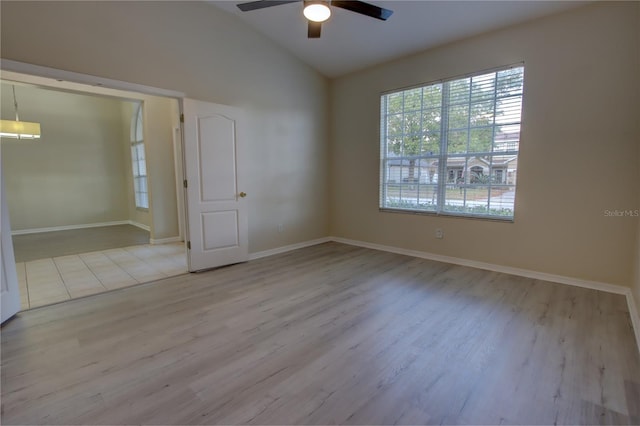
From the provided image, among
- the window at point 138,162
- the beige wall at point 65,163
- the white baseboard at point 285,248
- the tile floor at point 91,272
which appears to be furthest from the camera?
the window at point 138,162

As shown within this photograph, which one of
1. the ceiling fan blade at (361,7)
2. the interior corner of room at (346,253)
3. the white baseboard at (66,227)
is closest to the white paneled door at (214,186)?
the interior corner of room at (346,253)

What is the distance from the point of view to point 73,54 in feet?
9.25

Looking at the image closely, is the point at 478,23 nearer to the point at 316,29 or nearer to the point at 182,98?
the point at 316,29

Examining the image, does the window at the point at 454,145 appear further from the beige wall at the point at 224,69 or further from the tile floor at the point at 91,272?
the tile floor at the point at 91,272

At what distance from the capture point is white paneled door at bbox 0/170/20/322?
2.49 metres

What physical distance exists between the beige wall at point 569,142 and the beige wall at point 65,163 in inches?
297

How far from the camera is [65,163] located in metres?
6.94

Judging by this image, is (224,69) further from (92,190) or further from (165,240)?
(92,190)

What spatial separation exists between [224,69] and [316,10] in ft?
6.41

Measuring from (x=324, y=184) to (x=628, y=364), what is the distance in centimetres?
426

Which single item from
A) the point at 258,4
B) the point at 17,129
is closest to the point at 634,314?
the point at 258,4

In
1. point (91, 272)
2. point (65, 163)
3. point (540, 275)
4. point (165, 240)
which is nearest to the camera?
point (540, 275)

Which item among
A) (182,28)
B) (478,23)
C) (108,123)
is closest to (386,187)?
(478,23)

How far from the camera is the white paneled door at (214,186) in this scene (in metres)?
3.69
